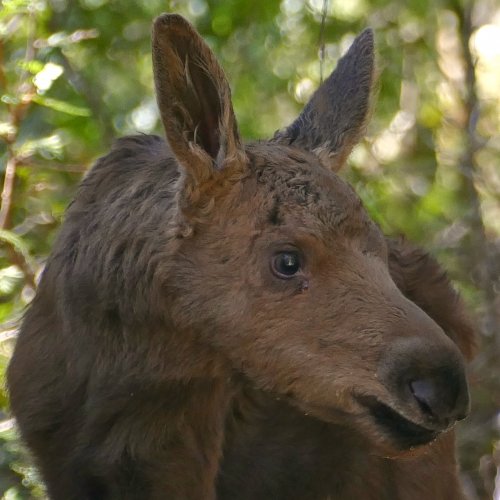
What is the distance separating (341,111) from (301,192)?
0.81 meters

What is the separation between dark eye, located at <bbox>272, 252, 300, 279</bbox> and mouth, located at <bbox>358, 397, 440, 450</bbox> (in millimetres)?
510

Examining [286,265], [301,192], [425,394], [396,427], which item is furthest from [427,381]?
[301,192]

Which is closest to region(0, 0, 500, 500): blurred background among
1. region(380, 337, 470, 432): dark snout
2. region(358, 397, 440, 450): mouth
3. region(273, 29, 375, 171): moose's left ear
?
region(273, 29, 375, 171): moose's left ear

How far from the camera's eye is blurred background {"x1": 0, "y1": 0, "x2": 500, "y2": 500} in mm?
6211

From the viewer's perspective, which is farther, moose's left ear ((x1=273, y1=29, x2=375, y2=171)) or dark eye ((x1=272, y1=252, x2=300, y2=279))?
moose's left ear ((x1=273, y1=29, x2=375, y2=171))

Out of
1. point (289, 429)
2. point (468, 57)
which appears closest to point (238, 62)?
point (468, 57)

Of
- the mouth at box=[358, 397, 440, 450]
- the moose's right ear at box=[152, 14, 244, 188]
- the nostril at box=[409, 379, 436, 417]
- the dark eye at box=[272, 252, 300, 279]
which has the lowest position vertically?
the mouth at box=[358, 397, 440, 450]

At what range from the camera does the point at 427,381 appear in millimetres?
3691

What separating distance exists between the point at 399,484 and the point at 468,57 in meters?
4.21

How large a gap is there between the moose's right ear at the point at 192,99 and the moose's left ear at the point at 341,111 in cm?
60

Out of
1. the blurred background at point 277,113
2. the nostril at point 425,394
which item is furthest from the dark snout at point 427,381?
the blurred background at point 277,113

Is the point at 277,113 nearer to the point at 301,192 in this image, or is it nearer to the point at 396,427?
the point at 301,192

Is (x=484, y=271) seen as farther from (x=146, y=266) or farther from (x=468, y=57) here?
(x=146, y=266)

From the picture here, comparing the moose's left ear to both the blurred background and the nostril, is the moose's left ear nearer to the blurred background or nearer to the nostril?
the blurred background
